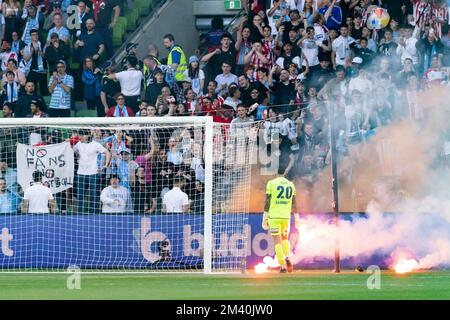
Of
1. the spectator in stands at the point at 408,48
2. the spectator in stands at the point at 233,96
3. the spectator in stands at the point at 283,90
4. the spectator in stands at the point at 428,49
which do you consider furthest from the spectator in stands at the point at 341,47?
the spectator in stands at the point at 233,96

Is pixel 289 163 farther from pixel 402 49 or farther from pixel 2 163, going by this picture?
pixel 2 163

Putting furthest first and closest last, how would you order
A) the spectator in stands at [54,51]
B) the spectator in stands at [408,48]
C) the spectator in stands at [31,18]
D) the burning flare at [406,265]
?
1. the spectator in stands at [31,18]
2. the spectator in stands at [54,51]
3. the spectator in stands at [408,48]
4. the burning flare at [406,265]

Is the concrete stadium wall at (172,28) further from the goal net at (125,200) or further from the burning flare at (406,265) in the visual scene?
the burning flare at (406,265)

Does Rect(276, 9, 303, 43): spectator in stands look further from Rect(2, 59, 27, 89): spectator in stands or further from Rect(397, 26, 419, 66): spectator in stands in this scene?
Rect(2, 59, 27, 89): spectator in stands

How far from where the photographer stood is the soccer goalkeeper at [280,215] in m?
21.4

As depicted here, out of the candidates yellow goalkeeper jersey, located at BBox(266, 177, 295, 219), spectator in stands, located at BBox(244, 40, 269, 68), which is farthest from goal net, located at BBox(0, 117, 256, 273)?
spectator in stands, located at BBox(244, 40, 269, 68)

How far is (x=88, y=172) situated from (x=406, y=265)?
5.76 metres

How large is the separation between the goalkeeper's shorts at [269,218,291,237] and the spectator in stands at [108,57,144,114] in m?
5.59

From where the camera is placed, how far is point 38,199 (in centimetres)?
2297

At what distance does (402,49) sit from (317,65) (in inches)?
65.9

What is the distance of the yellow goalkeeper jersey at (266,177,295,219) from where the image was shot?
70.2 feet

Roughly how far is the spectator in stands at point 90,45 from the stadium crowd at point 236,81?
0.07 feet

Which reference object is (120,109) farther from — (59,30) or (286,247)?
(286,247)
